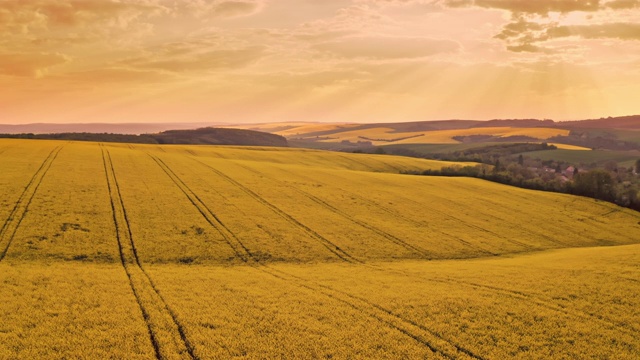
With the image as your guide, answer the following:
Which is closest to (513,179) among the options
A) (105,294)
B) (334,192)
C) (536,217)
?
(536,217)

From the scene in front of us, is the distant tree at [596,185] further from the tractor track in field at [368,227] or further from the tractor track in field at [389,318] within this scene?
the tractor track in field at [389,318]

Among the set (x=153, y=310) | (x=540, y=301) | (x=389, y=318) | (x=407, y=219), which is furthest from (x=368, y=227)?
(x=153, y=310)

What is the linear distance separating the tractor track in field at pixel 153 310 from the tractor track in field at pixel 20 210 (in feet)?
21.6

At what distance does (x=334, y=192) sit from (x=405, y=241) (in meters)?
18.6

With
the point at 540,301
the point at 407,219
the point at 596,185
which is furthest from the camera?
the point at 596,185

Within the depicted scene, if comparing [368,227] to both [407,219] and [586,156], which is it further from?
[586,156]

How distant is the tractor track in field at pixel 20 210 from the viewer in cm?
2794

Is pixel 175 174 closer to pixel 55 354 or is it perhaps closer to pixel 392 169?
pixel 55 354

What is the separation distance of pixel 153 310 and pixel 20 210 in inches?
933

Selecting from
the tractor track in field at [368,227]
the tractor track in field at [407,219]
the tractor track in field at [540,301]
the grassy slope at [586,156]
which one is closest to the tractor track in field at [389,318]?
the tractor track in field at [540,301]

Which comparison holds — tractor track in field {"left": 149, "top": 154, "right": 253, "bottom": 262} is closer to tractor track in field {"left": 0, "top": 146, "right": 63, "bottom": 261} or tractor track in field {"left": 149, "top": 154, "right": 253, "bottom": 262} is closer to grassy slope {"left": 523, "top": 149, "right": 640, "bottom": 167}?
tractor track in field {"left": 0, "top": 146, "right": 63, "bottom": 261}

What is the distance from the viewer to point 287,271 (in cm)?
2741

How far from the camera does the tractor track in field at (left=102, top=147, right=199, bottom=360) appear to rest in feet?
47.4

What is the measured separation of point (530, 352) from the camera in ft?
49.0
